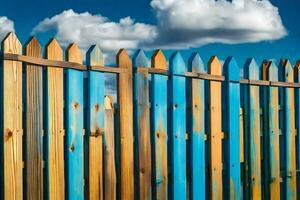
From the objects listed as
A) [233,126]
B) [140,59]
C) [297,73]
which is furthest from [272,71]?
[140,59]

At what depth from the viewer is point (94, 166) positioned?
466cm

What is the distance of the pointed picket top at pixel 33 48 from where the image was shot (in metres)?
4.20

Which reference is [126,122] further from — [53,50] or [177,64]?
[53,50]

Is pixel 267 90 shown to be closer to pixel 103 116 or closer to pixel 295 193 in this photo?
pixel 295 193

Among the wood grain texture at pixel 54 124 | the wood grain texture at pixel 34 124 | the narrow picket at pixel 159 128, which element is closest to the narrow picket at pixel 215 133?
the narrow picket at pixel 159 128

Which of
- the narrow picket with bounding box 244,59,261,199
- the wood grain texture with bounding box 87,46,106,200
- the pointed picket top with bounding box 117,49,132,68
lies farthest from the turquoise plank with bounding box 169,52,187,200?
the narrow picket with bounding box 244,59,261,199

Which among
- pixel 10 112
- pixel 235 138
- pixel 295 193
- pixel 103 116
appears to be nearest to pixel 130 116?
pixel 103 116

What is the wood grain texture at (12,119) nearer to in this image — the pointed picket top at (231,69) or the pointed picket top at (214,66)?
the pointed picket top at (214,66)

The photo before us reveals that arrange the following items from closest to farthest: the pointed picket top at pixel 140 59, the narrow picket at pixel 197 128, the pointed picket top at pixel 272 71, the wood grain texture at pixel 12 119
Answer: the wood grain texture at pixel 12 119
the pointed picket top at pixel 140 59
the narrow picket at pixel 197 128
the pointed picket top at pixel 272 71

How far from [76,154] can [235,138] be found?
2.25 m

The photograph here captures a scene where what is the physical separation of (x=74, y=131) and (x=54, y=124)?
207mm

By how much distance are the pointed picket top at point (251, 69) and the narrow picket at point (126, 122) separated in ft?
6.23

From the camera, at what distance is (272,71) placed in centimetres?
661

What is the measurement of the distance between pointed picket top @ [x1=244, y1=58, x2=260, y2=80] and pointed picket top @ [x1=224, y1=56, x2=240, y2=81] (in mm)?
192
